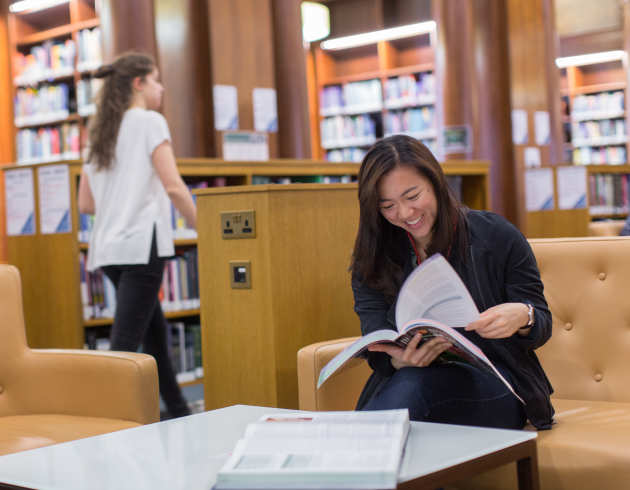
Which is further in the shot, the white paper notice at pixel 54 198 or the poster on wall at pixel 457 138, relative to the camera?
the poster on wall at pixel 457 138

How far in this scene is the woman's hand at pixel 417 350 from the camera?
1737 millimetres

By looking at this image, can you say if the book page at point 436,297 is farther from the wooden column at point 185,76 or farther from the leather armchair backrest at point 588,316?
the wooden column at point 185,76

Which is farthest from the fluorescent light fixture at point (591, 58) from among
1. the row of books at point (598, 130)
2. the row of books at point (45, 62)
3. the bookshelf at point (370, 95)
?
the row of books at point (45, 62)

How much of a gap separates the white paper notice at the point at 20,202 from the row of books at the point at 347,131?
565 centimetres

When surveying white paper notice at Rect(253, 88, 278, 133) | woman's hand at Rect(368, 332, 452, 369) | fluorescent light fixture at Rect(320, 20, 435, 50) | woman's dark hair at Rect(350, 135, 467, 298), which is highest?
fluorescent light fixture at Rect(320, 20, 435, 50)

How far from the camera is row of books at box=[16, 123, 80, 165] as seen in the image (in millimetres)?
6910

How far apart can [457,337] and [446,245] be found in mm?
441

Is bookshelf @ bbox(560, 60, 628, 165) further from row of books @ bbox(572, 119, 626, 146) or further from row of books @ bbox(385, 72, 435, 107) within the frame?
row of books @ bbox(385, 72, 435, 107)

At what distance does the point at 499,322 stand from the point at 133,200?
192 cm

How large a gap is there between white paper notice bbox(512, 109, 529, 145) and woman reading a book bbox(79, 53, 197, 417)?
5782 mm

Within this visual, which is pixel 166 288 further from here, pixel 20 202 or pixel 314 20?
pixel 314 20

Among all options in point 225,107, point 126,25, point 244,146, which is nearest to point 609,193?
point 244,146

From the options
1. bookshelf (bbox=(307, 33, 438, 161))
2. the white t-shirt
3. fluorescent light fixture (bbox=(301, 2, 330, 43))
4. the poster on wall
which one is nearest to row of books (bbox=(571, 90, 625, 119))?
bookshelf (bbox=(307, 33, 438, 161))

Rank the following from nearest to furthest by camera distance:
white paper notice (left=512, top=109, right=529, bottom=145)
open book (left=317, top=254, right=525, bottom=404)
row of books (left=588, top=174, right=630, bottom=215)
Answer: open book (left=317, top=254, right=525, bottom=404) → row of books (left=588, top=174, right=630, bottom=215) → white paper notice (left=512, top=109, right=529, bottom=145)
